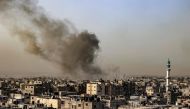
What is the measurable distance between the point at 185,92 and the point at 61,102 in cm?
3281

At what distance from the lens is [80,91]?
77188 millimetres

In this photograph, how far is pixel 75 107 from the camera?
1917 inches

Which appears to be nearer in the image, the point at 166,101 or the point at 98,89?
the point at 166,101

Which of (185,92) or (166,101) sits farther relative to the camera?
(185,92)

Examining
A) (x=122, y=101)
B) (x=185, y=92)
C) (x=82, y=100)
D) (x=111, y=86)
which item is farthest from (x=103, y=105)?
(x=185, y=92)

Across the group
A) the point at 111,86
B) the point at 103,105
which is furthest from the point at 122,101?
the point at 111,86

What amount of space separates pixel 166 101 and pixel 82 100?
1828cm

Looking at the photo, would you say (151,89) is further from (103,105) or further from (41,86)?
(103,105)

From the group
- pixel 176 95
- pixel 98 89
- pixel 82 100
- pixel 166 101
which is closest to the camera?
pixel 82 100

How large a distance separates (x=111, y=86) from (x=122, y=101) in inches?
831

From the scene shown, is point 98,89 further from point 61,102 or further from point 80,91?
point 61,102

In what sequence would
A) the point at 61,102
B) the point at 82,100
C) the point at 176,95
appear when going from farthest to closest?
the point at 176,95 → the point at 61,102 → the point at 82,100

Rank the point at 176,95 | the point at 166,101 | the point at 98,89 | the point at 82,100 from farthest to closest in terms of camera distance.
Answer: the point at 98,89 → the point at 176,95 → the point at 166,101 → the point at 82,100

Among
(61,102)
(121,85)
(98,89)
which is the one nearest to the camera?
(61,102)
